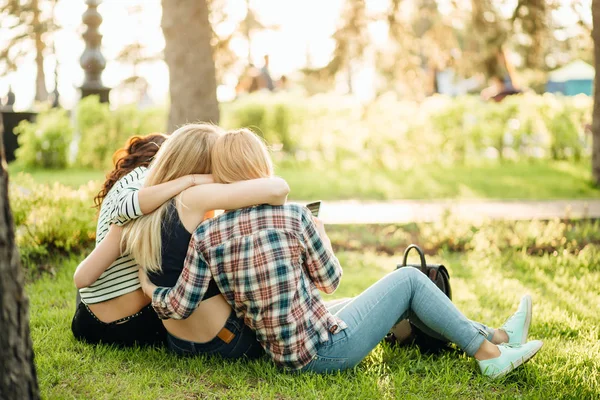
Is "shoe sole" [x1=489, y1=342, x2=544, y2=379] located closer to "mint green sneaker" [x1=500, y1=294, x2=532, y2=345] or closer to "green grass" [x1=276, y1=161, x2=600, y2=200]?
"mint green sneaker" [x1=500, y1=294, x2=532, y2=345]

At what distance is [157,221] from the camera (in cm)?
331

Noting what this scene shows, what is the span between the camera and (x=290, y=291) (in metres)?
3.21

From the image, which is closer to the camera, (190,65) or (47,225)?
(47,225)

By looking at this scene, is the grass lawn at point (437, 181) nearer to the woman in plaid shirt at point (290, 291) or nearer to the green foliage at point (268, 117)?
the green foliage at point (268, 117)

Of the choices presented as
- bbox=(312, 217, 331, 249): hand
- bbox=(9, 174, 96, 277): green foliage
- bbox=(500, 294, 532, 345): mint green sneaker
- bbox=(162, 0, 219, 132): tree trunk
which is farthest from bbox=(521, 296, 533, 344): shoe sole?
bbox=(162, 0, 219, 132): tree trunk

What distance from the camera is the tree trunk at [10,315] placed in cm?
249

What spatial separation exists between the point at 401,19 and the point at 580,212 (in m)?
4.86

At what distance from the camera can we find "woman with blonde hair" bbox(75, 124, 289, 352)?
126 inches

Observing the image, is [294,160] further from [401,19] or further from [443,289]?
[443,289]

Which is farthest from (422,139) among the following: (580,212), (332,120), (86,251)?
(86,251)

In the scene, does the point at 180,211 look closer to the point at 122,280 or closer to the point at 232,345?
the point at 122,280

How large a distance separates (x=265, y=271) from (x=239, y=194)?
0.37 metres

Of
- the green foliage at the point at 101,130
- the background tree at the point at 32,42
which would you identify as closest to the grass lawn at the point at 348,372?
the green foliage at the point at 101,130

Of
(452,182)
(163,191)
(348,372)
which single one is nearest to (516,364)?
(348,372)
